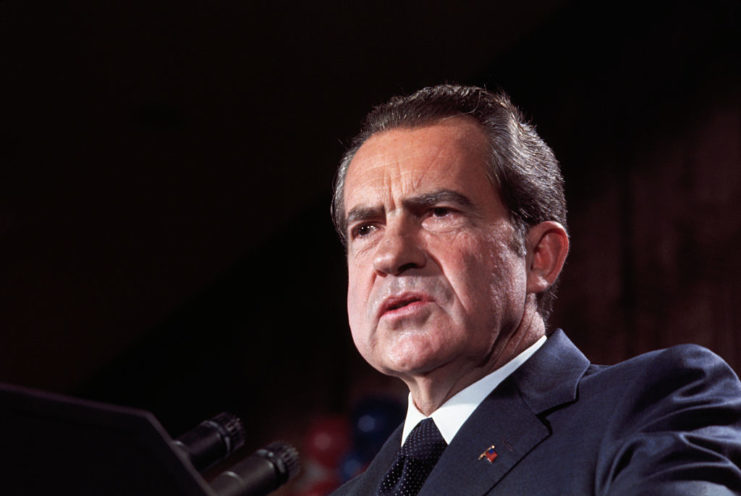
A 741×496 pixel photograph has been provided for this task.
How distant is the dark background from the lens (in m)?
3.65

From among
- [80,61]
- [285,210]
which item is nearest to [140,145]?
[80,61]

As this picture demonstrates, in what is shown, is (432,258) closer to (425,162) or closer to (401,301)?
(401,301)

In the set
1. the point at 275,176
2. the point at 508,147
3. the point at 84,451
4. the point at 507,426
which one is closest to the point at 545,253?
the point at 508,147

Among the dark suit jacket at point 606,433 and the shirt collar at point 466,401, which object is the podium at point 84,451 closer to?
the dark suit jacket at point 606,433

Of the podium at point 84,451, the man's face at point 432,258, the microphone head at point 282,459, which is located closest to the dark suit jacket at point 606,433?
the man's face at point 432,258

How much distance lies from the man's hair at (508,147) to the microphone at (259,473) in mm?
646

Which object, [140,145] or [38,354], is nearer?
[140,145]

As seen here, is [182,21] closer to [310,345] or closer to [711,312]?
[310,345]

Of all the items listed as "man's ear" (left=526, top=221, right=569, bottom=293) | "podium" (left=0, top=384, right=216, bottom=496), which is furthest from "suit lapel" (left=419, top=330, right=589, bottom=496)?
"podium" (left=0, top=384, right=216, bottom=496)

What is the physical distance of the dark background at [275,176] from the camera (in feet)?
12.0

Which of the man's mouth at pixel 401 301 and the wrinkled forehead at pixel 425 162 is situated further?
the wrinkled forehead at pixel 425 162

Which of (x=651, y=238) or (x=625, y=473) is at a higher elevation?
(x=625, y=473)

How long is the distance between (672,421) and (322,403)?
398 cm

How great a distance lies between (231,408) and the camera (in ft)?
17.3
